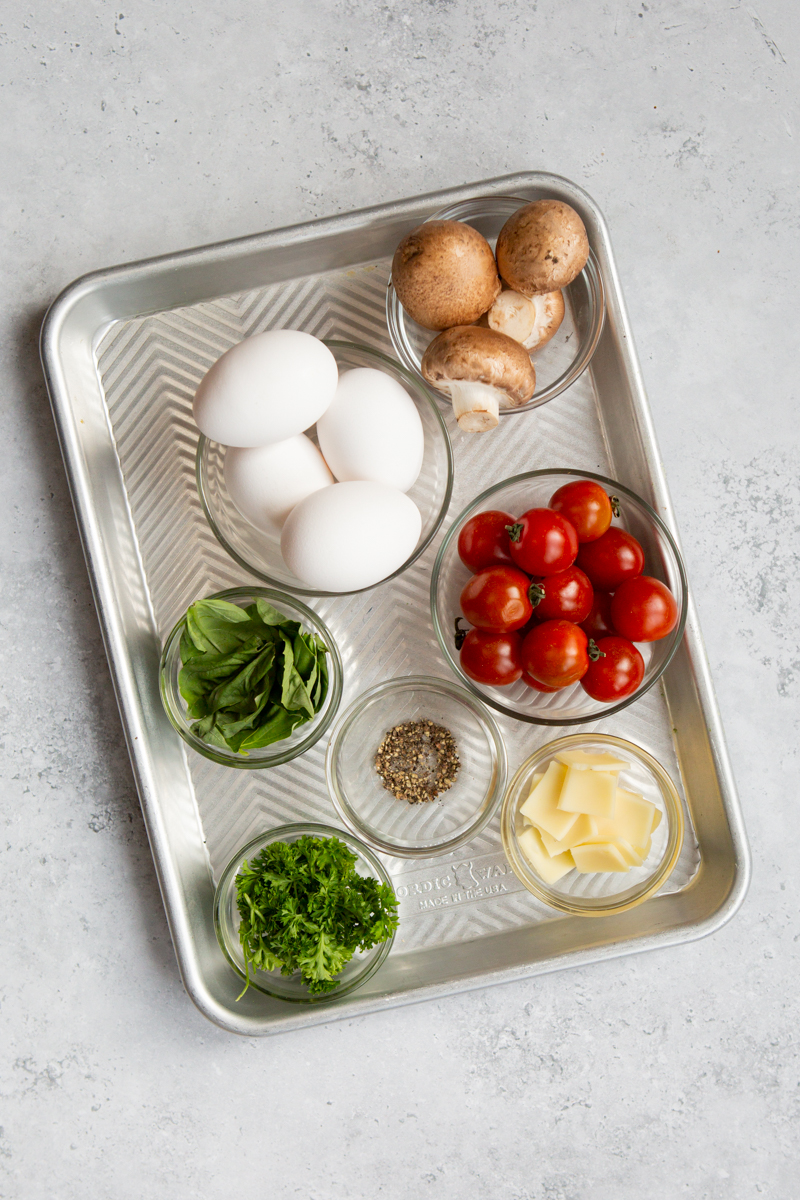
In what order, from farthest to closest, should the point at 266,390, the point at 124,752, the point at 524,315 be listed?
the point at 124,752 → the point at 524,315 → the point at 266,390

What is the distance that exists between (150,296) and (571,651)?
0.66 m

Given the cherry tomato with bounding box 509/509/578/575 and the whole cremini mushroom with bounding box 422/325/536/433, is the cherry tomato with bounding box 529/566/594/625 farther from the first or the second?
the whole cremini mushroom with bounding box 422/325/536/433

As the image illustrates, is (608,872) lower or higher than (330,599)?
lower

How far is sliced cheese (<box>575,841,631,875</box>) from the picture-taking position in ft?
3.09

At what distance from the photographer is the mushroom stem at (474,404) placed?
89 centimetres

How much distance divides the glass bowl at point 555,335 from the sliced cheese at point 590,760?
1.36 ft

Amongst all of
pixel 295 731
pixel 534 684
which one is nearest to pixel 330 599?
pixel 295 731

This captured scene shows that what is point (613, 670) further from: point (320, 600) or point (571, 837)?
point (320, 600)

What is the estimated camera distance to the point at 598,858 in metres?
0.95

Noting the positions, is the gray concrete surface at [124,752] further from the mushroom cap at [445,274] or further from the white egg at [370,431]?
the white egg at [370,431]

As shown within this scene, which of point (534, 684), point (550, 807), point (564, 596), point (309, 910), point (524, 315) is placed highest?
point (524, 315)

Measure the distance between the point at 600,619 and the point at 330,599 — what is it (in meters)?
0.32

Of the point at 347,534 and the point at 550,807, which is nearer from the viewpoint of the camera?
the point at 347,534

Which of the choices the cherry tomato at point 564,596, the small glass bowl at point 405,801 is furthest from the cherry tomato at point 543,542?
the small glass bowl at point 405,801
